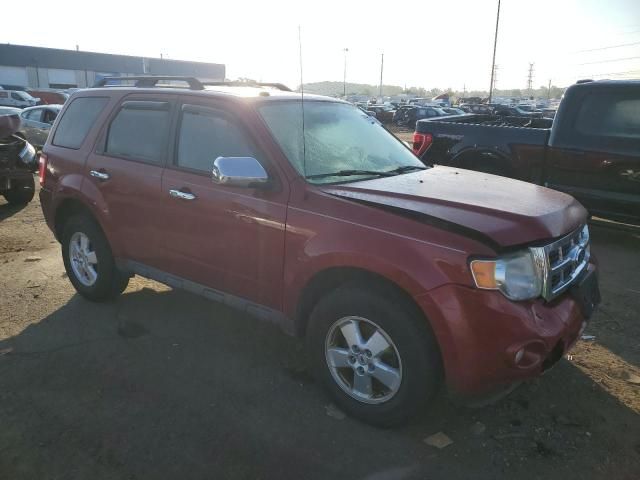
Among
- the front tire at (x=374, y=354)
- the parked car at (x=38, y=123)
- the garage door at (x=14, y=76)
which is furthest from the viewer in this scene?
the garage door at (x=14, y=76)

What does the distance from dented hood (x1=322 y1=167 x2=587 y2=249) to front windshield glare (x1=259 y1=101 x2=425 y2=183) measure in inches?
8.9

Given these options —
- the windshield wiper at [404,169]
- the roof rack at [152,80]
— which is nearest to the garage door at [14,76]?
the roof rack at [152,80]

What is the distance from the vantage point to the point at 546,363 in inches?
107

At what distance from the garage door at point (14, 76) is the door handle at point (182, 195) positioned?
201 feet

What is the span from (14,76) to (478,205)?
6418 centimetres

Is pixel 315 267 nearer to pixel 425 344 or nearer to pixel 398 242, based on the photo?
pixel 398 242

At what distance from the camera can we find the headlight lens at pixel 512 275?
2527 millimetres

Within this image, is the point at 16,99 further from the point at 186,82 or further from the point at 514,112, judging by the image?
the point at 186,82

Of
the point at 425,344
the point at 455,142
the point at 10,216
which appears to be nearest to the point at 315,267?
the point at 425,344

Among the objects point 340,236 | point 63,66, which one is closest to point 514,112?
point 340,236

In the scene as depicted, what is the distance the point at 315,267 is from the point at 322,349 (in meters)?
0.51

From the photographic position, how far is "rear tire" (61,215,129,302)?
15.0 feet

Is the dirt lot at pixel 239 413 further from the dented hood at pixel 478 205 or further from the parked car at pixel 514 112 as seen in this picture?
the parked car at pixel 514 112

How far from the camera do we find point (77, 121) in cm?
477
